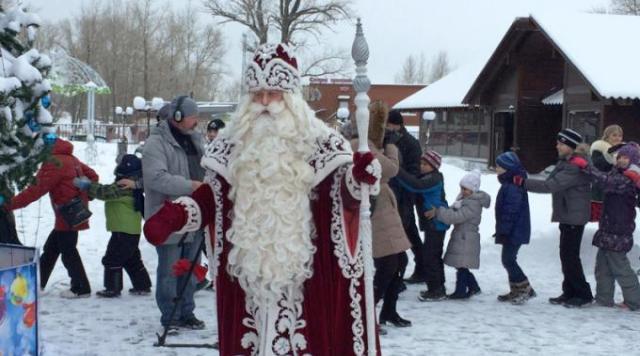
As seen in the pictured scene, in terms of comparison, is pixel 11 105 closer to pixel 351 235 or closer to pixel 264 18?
pixel 351 235

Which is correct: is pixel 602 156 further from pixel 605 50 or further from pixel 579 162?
pixel 605 50

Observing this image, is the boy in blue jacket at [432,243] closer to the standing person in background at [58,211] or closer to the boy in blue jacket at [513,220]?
the boy in blue jacket at [513,220]

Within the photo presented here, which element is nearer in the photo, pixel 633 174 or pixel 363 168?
pixel 363 168

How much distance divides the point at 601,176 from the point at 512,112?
17640mm

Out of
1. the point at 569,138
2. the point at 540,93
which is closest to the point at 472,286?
the point at 569,138

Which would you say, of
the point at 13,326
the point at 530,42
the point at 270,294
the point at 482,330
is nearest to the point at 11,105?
the point at 13,326

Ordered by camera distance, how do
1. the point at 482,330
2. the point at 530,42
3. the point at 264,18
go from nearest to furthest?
1. the point at 482,330
2. the point at 530,42
3. the point at 264,18

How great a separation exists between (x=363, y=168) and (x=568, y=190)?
14.9 feet

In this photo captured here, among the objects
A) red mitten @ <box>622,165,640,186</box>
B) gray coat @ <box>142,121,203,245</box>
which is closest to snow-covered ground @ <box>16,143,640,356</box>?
gray coat @ <box>142,121,203,245</box>

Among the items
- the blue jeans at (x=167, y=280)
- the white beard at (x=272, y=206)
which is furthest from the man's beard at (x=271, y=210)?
the blue jeans at (x=167, y=280)

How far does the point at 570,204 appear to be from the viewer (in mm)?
7566

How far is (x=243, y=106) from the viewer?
404 centimetres

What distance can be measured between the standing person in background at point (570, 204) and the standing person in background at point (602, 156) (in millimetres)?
412

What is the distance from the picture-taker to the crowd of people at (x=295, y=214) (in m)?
3.85
